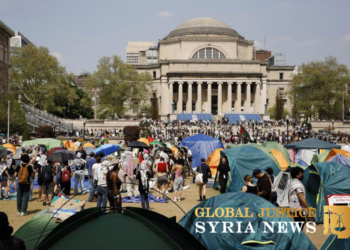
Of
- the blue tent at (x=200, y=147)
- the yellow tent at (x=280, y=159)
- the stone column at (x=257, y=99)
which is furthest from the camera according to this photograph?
the stone column at (x=257, y=99)

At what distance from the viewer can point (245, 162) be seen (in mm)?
16641

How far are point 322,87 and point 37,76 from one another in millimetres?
44595

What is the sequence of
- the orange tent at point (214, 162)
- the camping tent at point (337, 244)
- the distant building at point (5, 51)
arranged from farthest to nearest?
the distant building at point (5, 51) → the orange tent at point (214, 162) → the camping tent at point (337, 244)

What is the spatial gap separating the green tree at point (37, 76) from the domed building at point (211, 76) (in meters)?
22.6

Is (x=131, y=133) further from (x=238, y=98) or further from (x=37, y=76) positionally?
(x=238, y=98)

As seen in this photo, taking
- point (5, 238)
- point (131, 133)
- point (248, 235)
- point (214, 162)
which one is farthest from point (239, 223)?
point (131, 133)

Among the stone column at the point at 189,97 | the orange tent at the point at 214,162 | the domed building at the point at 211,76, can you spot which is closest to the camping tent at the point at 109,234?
the orange tent at the point at 214,162

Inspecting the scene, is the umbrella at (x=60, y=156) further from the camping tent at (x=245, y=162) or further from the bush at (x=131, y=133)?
the bush at (x=131, y=133)

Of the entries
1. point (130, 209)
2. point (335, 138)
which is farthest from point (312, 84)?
point (130, 209)

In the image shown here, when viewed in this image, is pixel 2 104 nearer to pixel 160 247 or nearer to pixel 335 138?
pixel 335 138

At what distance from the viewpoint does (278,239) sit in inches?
309

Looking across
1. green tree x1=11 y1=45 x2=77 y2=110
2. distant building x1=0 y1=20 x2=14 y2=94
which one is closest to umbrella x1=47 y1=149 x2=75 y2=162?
distant building x1=0 y1=20 x2=14 y2=94

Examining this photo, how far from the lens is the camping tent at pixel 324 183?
11641mm

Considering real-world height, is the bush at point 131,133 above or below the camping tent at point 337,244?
above
